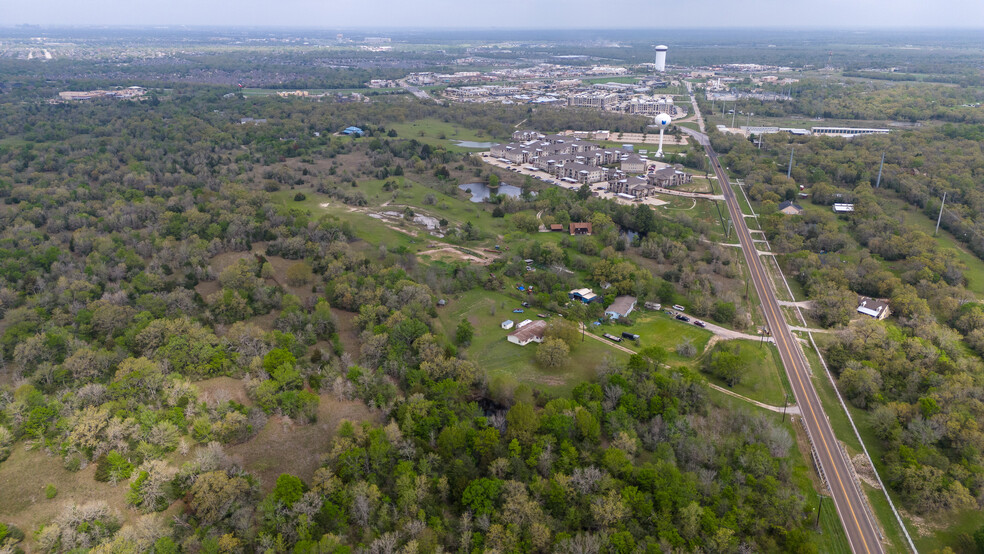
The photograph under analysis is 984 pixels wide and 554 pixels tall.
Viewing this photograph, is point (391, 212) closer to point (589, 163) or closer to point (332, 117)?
point (589, 163)

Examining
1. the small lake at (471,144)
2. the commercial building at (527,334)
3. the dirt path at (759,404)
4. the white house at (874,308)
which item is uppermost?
the small lake at (471,144)

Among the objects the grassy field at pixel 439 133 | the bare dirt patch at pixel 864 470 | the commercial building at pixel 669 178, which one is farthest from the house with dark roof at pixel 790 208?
the grassy field at pixel 439 133

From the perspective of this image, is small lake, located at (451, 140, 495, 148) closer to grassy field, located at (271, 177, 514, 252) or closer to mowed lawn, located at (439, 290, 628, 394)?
grassy field, located at (271, 177, 514, 252)

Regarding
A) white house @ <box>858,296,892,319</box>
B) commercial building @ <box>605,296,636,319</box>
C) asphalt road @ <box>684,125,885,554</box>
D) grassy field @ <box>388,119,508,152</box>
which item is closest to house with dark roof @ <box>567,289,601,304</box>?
commercial building @ <box>605,296,636,319</box>

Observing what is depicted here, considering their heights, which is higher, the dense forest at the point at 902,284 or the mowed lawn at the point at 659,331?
the dense forest at the point at 902,284

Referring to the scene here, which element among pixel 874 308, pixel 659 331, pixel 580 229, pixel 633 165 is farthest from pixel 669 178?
pixel 659 331

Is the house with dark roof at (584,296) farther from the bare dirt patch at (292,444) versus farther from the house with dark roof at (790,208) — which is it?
the house with dark roof at (790,208)
